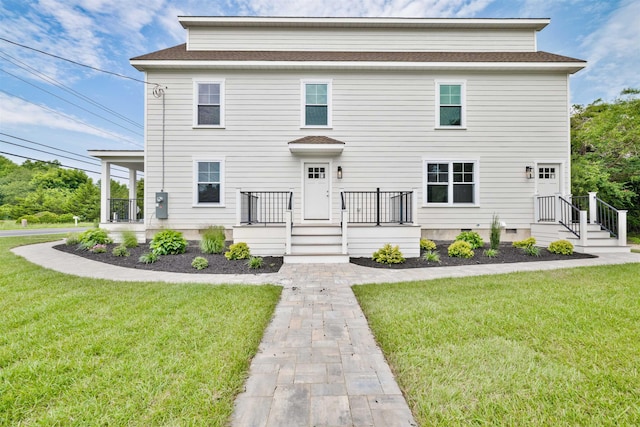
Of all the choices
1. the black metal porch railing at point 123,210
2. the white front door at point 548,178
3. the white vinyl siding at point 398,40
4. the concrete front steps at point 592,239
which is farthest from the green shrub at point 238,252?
the white front door at point 548,178

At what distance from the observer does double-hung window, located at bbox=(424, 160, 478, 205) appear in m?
9.23

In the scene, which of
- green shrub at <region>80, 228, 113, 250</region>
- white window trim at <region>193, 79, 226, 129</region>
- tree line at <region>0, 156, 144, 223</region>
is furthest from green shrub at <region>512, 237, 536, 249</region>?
tree line at <region>0, 156, 144, 223</region>

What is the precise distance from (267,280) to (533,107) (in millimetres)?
10215

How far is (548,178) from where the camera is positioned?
9.28 m

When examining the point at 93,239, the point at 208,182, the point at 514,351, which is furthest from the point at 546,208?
the point at 93,239

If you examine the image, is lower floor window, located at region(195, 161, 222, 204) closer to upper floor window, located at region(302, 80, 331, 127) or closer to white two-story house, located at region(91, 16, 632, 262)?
white two-story house, located at region(91, 16, 632, 262)

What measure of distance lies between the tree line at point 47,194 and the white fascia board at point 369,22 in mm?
20629

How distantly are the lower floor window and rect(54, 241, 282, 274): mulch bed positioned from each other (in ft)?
5.96

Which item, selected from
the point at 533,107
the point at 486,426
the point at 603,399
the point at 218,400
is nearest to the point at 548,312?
the point at 603,399

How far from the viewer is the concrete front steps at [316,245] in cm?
691

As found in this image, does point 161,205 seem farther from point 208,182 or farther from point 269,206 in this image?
point 269,206

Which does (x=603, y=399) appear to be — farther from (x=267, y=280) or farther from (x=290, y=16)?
(x=290, y=16)

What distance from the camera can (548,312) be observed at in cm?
341

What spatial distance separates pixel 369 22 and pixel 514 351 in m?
11.2
